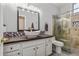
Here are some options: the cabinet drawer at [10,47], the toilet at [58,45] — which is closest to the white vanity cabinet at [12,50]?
the cabinet drawer at [10,47]

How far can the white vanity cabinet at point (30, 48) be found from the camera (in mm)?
1299

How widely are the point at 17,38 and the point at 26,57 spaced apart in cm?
33

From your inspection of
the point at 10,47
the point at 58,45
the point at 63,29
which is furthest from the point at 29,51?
the point at 63,29

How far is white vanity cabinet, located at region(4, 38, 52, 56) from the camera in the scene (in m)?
1.30

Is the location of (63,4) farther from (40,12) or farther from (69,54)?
(69,54)

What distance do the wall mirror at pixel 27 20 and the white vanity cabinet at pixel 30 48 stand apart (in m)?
0.25

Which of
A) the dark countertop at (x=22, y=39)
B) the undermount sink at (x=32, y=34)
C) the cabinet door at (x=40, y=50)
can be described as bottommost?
the cabinet door at (x=40, y=50)

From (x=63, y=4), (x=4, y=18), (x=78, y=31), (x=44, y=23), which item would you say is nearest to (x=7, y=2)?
(x=4, y=18)

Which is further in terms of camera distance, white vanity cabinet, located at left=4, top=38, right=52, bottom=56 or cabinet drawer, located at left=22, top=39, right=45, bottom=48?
cabinet drawer, located at left=22, top=39, right=45, bottom=48

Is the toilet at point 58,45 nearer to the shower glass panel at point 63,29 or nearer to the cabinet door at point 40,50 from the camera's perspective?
the shower glass panel at point 63,29

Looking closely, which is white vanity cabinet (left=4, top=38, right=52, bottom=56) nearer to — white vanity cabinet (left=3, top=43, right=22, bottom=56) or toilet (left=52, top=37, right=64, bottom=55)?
white vanity cabinet (left=3, top=43, right=22, bottom=56)

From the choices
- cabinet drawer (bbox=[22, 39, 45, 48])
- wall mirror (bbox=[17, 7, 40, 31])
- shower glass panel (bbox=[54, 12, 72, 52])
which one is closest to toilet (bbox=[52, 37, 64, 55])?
shower glass panel (bbox=[54, 12, 72, 52])

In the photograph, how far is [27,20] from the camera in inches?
57.6

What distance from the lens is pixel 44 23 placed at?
1518mm
